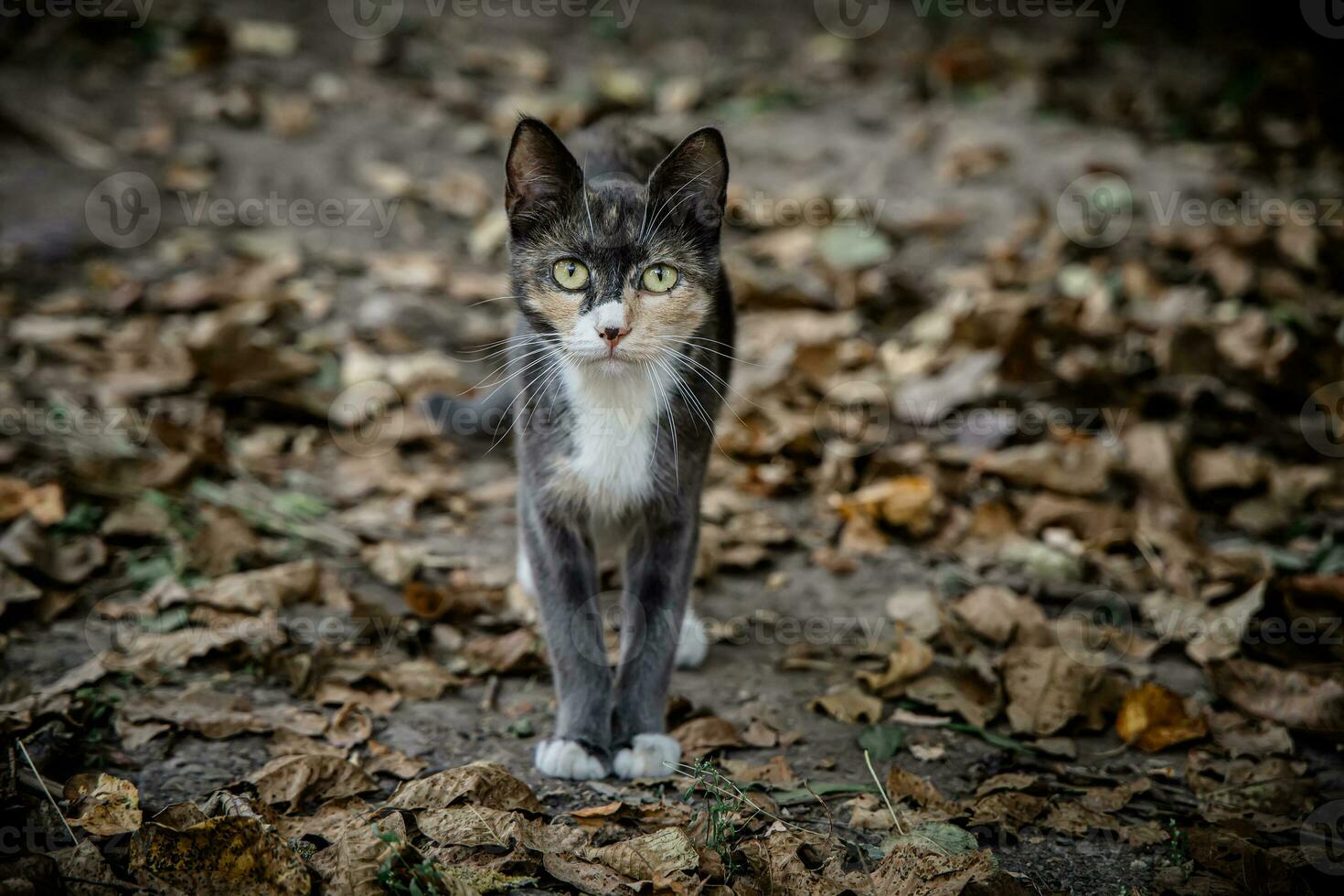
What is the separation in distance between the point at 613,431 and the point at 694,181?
26.1 inches

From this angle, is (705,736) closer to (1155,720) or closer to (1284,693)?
(1155,720)

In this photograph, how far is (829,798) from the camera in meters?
2.47

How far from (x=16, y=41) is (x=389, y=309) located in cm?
342

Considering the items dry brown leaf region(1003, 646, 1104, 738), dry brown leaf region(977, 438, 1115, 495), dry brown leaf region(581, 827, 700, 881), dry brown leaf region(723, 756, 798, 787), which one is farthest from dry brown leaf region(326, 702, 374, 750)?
dry brown leaf region(977, 438, 1115, 495)

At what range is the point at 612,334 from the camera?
2398 mm

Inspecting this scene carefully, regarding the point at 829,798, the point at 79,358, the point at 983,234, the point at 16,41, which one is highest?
the point at 16,41

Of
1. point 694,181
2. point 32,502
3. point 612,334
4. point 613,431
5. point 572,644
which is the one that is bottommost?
point 572,644

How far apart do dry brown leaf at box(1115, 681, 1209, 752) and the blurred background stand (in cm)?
2

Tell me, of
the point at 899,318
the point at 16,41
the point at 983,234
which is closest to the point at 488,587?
the point at 899,318

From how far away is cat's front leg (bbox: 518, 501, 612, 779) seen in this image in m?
2.60

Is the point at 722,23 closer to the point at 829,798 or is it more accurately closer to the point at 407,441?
the point at 407,441

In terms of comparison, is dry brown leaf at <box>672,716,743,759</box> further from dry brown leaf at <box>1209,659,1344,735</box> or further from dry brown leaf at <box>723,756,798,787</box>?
dry brown leaf at <box>1209,659,1344,735</box>

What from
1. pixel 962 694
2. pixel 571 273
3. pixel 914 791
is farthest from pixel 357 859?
pixel 962 694

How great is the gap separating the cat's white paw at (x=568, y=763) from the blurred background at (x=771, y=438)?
0.16ft
